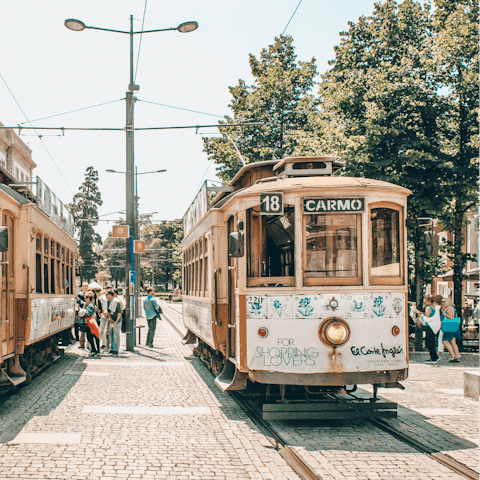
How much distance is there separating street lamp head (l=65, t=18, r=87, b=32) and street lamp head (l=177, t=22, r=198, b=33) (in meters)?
2.20

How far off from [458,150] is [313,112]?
1074cm

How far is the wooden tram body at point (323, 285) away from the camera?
7203mm

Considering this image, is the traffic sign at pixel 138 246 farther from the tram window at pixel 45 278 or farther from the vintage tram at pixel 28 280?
the tram window at pixel 45 278

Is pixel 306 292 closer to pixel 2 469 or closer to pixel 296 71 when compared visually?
pixel 2 469

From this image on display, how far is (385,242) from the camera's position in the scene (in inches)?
296

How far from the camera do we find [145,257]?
87.2 metres

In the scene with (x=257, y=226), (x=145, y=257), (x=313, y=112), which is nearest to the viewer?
(x=257, y=226)

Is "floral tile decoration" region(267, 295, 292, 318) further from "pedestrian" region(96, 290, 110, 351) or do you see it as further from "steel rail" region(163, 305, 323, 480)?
"pedestrian" region(96, 290, 110, 351)

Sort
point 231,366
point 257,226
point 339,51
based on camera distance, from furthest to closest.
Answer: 1. point 339,51
2. point 231,366
3. point 257,226

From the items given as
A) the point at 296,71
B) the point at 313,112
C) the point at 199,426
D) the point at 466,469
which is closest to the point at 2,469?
the point at 199,426

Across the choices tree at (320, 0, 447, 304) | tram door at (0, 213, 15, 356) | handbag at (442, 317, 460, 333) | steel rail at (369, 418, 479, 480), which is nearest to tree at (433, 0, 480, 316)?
tree at (320, 0, 447, 304)

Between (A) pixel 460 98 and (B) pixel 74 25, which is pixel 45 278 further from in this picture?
(A) pixel 460 98

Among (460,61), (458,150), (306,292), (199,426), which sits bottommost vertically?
(199,426)

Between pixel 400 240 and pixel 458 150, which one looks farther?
pixel 458 150
